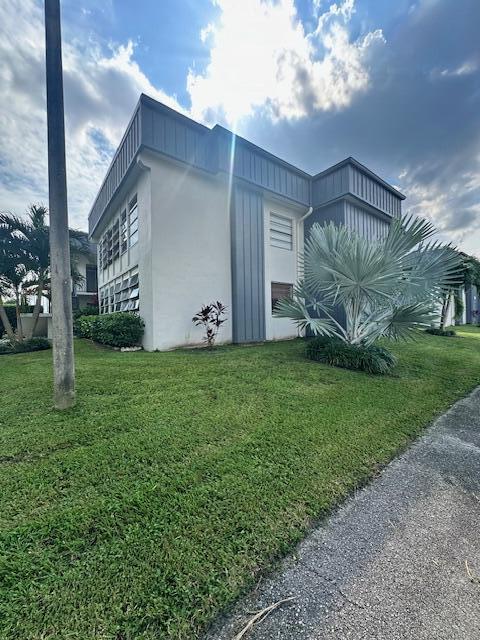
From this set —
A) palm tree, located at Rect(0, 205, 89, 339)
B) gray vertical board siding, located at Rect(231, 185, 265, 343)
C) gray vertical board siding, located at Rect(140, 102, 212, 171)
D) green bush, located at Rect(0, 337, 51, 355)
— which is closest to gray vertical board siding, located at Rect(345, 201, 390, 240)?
gray vertical board siding, located at Rect(231, 185, 265, 343)

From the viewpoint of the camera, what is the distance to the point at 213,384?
14.4 feet

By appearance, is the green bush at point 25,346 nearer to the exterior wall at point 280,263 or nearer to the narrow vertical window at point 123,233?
the narrow vertical window at point 123,233

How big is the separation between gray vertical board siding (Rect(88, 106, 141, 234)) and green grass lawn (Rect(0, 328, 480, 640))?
21.8 ft

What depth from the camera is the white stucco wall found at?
768cm

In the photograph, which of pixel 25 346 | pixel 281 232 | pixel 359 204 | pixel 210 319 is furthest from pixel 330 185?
pixel 25 346

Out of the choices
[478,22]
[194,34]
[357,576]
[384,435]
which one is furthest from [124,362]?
[478,22]

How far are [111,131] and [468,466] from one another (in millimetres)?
12404

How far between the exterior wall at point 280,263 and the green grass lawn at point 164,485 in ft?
19.2

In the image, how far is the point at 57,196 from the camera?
122 inches

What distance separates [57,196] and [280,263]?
8458 millimetres

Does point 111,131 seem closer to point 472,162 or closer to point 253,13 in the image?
point 253,13

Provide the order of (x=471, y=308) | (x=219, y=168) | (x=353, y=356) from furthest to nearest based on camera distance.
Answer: (x=471, y=308), (x=219, y=168), (x=353, y=356)

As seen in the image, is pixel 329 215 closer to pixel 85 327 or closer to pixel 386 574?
pixel 85 327

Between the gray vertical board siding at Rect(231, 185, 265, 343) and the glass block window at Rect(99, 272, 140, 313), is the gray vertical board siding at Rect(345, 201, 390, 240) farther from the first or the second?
the glass block window at Rect(99, 272, 140, 313)
